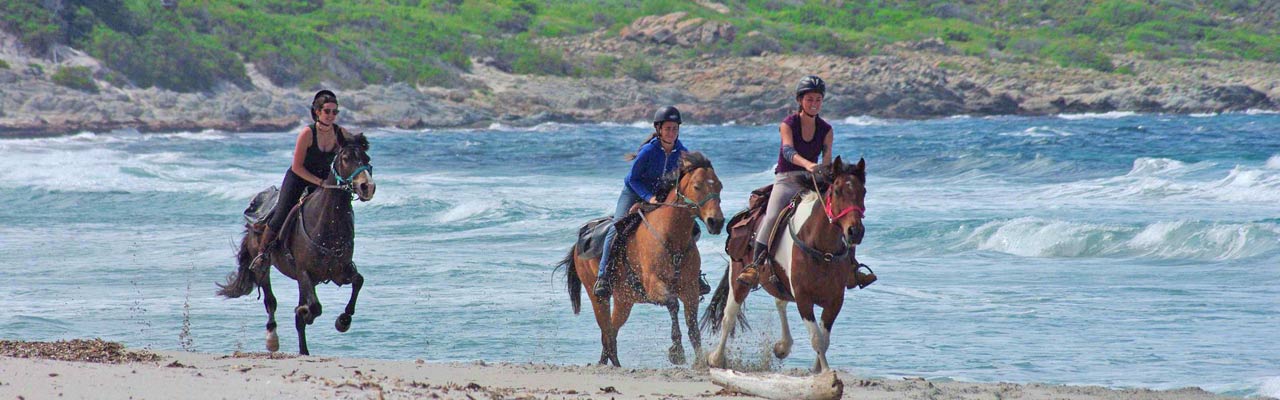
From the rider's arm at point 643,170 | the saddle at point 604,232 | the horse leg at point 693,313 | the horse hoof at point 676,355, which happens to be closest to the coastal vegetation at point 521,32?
the saddle at point 604,232

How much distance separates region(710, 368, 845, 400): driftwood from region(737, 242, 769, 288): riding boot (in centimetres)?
118

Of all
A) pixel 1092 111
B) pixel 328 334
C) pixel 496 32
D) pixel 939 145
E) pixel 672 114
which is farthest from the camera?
pixel 496 32

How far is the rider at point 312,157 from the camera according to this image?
9.98 meters

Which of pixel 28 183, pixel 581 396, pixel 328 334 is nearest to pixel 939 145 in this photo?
pixel 28 183

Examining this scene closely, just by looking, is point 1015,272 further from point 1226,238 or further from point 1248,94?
point 1248,94

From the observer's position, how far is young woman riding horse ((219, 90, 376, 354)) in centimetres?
984

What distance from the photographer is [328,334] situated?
39.1 feet

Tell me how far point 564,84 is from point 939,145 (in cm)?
3352


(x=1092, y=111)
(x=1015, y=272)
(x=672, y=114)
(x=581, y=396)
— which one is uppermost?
(x=672, y=114)

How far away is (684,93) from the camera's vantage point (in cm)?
7675

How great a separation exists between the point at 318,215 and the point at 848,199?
3.97 metres

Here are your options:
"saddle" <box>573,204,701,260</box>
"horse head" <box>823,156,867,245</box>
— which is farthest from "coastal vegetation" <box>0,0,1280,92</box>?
"horse head" <box>823,156,867,245</box>

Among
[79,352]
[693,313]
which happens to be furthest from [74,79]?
[693,313]

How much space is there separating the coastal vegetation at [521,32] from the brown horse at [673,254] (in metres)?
52.1
